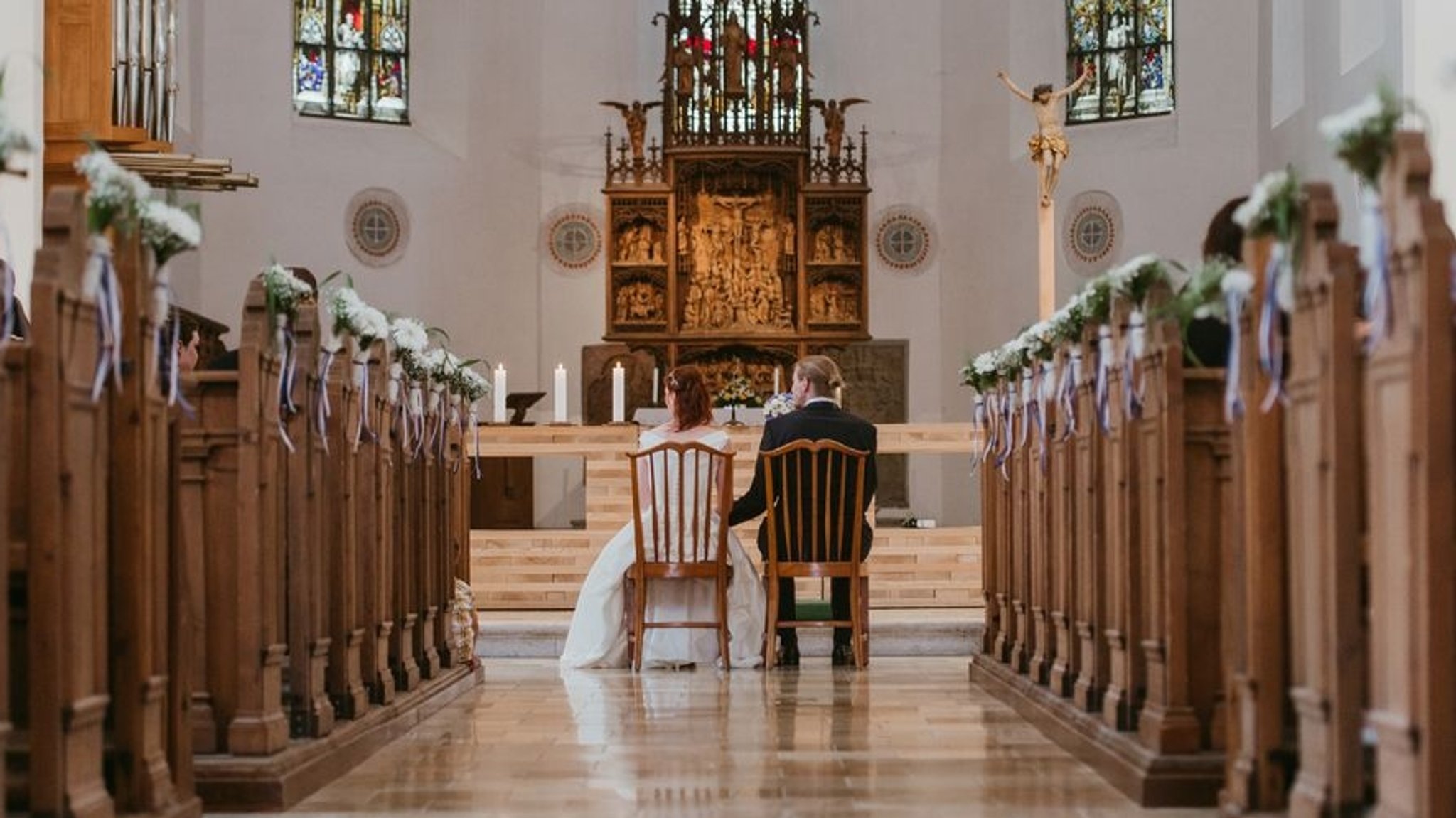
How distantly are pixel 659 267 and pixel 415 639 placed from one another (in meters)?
8.57

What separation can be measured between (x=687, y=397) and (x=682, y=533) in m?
0.70

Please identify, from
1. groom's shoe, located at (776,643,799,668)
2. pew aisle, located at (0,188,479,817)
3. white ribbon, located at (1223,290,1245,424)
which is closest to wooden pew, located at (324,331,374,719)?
pew aisle, located at (0,188,479,817)

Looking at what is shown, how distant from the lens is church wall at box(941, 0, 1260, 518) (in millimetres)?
16625

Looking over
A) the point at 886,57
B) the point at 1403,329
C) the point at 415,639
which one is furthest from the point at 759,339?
the point at 1403,329

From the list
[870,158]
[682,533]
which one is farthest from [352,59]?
[682,533]

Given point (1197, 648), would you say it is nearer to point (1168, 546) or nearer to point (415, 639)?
point (1168, 546)

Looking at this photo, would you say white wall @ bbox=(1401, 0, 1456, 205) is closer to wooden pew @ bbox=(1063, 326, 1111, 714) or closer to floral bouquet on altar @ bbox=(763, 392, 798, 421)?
Answer: floral bouquet on altar @ bbox=(763, 392, 798, 421)

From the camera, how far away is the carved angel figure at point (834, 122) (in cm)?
1583

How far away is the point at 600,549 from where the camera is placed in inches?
451

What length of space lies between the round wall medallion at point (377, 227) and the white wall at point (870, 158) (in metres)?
0.08

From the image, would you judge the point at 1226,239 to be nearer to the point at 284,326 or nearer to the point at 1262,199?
the point at 1262,199

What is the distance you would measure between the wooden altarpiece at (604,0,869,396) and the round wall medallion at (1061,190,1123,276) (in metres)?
2.13

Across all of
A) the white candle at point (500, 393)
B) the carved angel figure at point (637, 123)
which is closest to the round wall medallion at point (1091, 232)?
the carved angel figure at point (637, 123)

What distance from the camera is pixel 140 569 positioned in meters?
4.23
